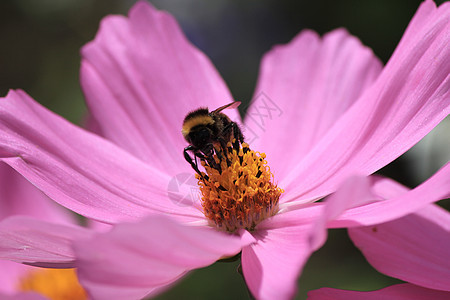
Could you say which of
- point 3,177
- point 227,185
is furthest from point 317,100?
point 3,177

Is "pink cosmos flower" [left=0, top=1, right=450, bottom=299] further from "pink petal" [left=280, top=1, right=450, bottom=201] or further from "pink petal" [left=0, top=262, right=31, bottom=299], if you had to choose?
"pink petal" [left=0, top=262, right=31, bottom=299]

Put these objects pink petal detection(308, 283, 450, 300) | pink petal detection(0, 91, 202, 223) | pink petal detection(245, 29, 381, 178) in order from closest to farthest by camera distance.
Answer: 1. pink petal detection(308, 283, 450, 300)
2. pink petal detection(0, 91, 202, 223)
3. pink petal detection(245, 29, 381, 178)

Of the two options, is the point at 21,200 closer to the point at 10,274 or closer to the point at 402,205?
the point at 10,274

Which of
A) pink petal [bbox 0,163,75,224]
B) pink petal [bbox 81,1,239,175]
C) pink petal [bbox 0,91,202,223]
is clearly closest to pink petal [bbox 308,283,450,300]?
pink petal [bbox 0,91,202,223]

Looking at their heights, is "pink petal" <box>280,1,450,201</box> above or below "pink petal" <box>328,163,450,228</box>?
above

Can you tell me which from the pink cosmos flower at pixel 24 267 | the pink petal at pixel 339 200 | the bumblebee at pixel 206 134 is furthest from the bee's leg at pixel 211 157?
the pink cosmos flower at pixel 24 267

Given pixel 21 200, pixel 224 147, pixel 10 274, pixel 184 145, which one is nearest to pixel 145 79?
pixel 184 145
